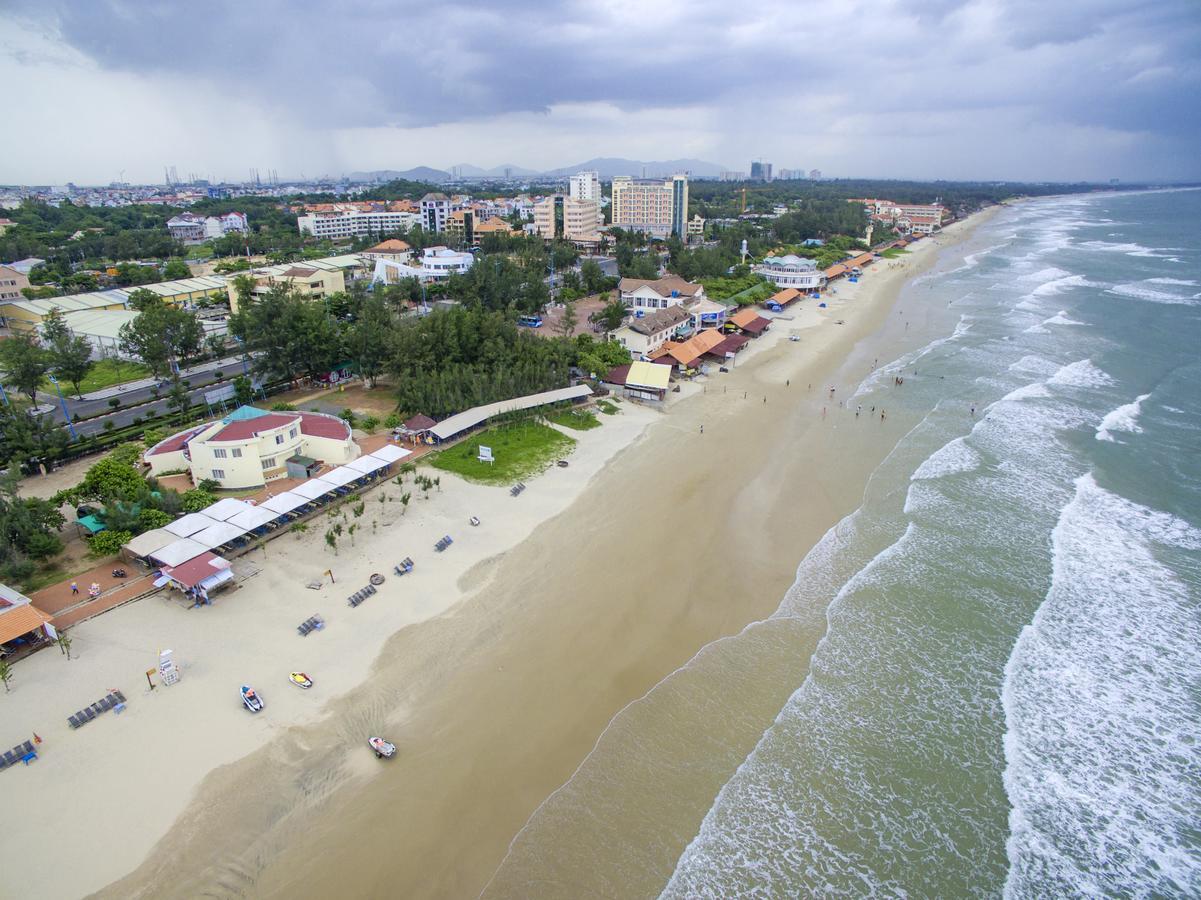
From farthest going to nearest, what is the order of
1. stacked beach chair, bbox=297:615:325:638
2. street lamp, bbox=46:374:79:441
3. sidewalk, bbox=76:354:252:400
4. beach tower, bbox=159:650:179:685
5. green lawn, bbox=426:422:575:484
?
1. sidewalk, bbox=76:354:252:400
2. street lamp, bbox=46:374:79:441
3. green lawn, bbox=426:422:575:484
4. stacked beach chair, bbox=297:615:325:638
5. beach tower, bbox=159:650:179:685

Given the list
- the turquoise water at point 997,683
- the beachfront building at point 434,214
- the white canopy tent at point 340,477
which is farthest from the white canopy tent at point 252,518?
the beachfront building at point 434,214

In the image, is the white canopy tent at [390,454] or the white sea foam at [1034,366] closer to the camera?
the white canopy tent at [390,454]

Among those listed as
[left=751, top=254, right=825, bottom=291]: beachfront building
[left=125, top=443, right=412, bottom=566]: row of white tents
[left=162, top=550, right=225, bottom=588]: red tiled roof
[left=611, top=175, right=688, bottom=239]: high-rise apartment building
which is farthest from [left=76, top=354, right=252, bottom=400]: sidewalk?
[left=611, top=175, right=688, bottom=239]: high-rise apartment building

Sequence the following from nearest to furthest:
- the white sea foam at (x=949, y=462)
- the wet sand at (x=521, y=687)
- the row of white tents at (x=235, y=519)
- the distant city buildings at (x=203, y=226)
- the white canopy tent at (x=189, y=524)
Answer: the wet sand at (x=521, y=687) → the row of white tents at (x=235, y=519) → the white canopy tent at (x=189, y=524) → the white sea foam at (x=949, y=462) → the distant city buildings at (x=203, y=226)

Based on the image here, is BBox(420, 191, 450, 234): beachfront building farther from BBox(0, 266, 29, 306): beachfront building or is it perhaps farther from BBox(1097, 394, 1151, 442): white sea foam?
BBox(1097, 394, 1151, 442): white sea foam

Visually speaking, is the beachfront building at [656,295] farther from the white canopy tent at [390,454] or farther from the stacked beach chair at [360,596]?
the stacked beach chair at [360,596]

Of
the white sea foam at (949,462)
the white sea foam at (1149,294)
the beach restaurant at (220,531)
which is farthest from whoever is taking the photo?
the white sea foam at (1149,294)

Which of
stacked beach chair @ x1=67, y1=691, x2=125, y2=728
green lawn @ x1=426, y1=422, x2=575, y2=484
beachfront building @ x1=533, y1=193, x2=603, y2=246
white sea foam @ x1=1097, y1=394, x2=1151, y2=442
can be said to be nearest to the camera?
stacked beach chair @ x1=67, y1=691, x2=125, y2=728

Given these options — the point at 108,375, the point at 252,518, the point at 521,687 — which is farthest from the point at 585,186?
the point at 521,687
